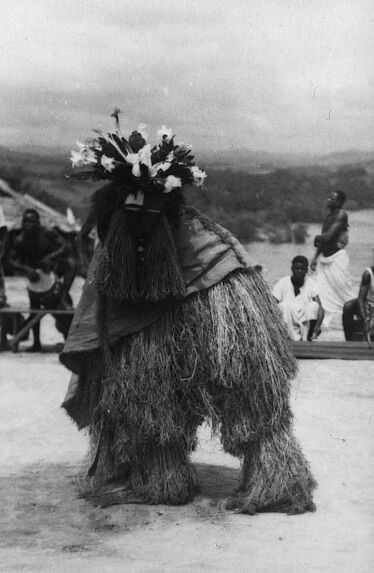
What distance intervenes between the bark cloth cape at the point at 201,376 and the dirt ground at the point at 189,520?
0.20m

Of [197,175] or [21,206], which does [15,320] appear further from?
[21,206]

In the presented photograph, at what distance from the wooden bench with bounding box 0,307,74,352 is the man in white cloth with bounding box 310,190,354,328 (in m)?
4.03

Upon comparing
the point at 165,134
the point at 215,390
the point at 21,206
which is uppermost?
the point at 21,206

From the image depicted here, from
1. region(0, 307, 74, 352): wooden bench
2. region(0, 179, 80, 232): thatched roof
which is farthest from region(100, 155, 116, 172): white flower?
region(0, 179, 80, 232): thatched roof

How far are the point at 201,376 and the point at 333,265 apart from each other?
28.7 feet

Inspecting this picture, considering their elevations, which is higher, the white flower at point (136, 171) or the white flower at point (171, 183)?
the white flower at point (136, 171)

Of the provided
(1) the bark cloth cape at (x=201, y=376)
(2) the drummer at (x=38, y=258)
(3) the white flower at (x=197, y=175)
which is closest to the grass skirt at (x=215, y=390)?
(1) the bark cloth cape at (x=201, y=376)

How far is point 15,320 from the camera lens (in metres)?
11.4

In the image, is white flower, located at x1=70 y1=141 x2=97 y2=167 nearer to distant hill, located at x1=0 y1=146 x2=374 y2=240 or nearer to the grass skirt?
the grass skirt

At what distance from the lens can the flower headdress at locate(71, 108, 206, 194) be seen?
429cm

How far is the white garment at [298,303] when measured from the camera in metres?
10.1

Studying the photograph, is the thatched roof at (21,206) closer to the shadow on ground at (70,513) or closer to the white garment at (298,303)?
the white garment at (298,303)

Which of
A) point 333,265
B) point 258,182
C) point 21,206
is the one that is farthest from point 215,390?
point 21,206

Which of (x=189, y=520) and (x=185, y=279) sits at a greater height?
(x=185, y=279)
